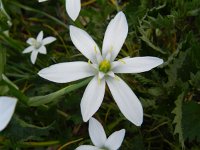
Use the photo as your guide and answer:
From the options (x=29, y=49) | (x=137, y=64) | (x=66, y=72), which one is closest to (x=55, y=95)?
(x=66, y=72)

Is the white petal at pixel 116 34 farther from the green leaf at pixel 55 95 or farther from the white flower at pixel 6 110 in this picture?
the white flower at pixel 6 110

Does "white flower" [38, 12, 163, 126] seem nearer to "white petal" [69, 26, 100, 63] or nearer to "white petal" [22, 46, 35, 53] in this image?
"white petal" [69, 26, 100, 63]

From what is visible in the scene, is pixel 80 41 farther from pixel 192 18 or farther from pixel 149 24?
pixel 192 18

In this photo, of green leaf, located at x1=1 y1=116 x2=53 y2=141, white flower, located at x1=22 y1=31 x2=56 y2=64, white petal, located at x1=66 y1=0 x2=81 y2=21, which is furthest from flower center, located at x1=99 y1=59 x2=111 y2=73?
Result: white flower, located at x1=22 y1=31 x2=56 y2=64

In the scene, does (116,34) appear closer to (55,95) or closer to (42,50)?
(55,95)

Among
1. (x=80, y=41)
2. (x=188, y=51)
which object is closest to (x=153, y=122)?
(x=188, y=51)
